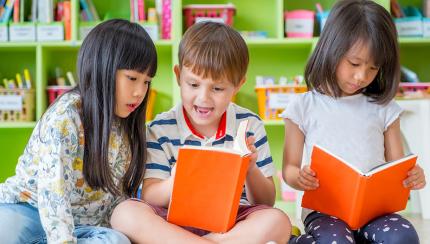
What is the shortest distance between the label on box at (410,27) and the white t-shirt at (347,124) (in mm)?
1166

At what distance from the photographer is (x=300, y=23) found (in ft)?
8.59

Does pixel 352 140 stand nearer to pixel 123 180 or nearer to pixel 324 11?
pixel 123 180

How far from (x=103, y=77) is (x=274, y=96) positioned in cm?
134

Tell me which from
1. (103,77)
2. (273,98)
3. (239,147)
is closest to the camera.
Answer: (239,147)

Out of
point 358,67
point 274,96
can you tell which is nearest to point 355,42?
point 358,67

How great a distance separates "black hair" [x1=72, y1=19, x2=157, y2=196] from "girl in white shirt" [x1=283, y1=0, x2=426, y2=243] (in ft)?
1.39

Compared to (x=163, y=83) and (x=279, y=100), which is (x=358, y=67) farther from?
(x=163, y=83)

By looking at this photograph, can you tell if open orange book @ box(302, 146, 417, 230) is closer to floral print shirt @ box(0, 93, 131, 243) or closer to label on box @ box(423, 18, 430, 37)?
floral print shirt @ box(0, 93, 131, 243)

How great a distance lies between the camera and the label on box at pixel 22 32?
2.55 meters

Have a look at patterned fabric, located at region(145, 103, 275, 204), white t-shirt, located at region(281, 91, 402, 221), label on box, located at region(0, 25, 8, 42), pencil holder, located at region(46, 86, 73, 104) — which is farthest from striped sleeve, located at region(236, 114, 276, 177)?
label on box, located at region(0, 25, 8, 42)

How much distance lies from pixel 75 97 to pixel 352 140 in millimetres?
679

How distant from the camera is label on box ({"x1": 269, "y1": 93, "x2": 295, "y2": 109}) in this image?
2525mm

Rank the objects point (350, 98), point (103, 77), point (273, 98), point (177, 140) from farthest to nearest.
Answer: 1. point (273, 98)
2. point (350, 98)
3. point (177, 140)
4. point (103, 77)

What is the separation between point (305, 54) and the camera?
2793 mm
